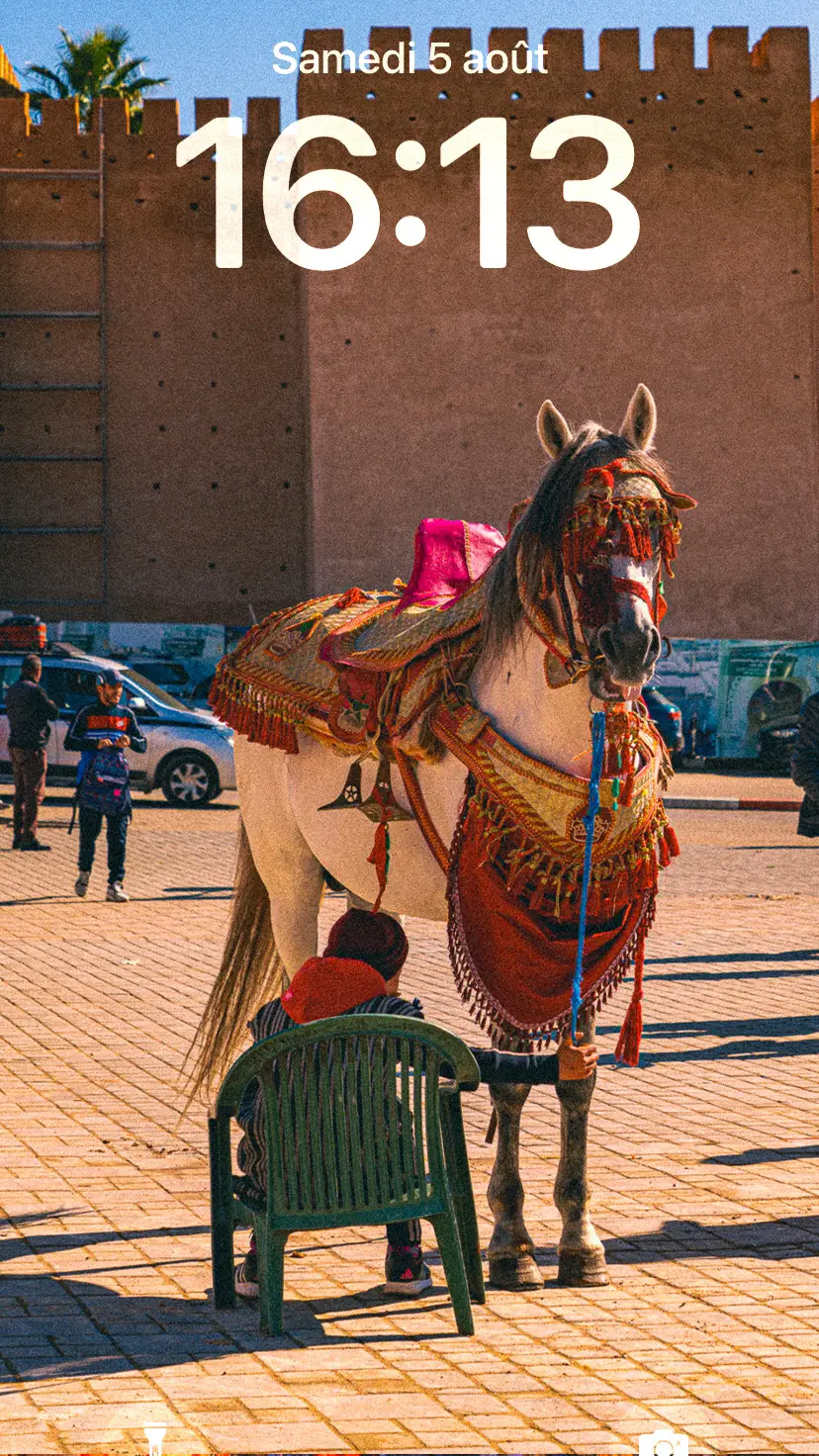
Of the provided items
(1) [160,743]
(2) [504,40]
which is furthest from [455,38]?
(1) [160,743]

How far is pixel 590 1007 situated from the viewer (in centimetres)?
552

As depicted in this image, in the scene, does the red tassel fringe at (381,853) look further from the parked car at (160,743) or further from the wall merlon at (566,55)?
the wall merlon at (566,55)

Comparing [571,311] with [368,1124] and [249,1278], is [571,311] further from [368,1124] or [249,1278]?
[368,1124]

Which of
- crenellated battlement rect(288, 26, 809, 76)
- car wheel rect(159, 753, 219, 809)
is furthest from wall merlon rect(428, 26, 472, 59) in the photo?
car wheel rect(159, 753, 219, 809)

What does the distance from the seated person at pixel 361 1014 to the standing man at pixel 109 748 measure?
9.53 m

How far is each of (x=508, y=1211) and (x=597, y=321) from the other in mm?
32926

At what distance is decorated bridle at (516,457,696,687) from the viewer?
4898 mm

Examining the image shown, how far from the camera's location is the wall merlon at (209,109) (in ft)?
127

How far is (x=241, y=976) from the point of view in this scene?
710 centimetres

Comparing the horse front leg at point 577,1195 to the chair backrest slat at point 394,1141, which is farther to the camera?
the horse front leg at point 577,1195

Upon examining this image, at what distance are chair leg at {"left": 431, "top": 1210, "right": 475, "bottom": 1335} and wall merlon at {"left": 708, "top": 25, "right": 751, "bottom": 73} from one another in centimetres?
3502

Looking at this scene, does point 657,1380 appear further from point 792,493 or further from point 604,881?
point 792,493

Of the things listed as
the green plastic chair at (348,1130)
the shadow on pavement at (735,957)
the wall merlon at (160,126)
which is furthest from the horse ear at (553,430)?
the wall merlon at (160,126)

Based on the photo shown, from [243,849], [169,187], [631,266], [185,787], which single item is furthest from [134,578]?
[243,849]
